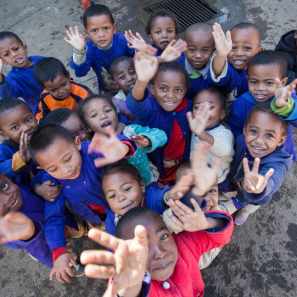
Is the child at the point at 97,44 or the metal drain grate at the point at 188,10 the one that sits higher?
the child at the point at 97,44

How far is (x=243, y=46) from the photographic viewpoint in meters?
2.17

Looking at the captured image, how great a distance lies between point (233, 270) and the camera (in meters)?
1.94

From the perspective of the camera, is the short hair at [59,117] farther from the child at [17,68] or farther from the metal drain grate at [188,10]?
the metal drain grate at [188,10]

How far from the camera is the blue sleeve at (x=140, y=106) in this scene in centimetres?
183

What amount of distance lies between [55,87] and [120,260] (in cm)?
165

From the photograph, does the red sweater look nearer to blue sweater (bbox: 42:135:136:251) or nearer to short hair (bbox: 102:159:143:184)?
short hair (bbox: 102:159:143:184)

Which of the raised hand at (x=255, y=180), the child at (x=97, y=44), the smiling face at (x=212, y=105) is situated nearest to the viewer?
the raised hand at (x=255, y=180)

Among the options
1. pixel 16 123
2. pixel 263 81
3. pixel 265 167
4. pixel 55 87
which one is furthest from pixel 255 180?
pixel 55 87

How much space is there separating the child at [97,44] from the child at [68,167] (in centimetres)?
105

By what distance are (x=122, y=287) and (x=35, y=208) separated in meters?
0.94

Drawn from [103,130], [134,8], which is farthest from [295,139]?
[134,8]

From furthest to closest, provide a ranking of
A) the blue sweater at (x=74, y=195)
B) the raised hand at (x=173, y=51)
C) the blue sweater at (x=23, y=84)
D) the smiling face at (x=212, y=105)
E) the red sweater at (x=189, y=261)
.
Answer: the blue sweater at (x=23, y=84) → the raised hand at (x=173, y=51) → the smiling face at (x=212, y=105) → the blue sweater at (x=74, y=195) → the red sweater at (x=189, y=261)

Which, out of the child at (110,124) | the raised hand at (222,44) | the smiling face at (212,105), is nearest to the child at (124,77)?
the child at (110,124)

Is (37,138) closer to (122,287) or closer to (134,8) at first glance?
(122,287)
